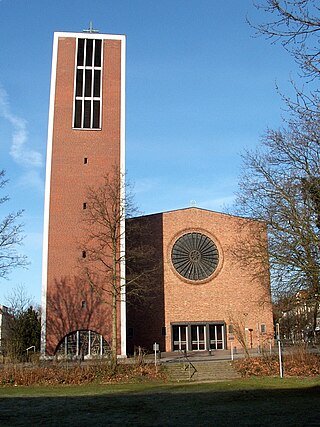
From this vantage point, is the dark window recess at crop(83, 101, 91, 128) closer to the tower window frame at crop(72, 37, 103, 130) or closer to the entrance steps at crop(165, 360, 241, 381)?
the tower window frame at crop(72, 37, 103, 130)

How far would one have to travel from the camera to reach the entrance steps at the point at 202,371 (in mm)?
23594

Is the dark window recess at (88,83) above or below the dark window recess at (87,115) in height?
above

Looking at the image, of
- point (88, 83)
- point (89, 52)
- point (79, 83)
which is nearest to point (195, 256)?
point (88, 83)

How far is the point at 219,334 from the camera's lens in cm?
4228

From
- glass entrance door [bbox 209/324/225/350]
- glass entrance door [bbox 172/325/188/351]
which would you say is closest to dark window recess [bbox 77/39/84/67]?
glass entrance door [bbox 172/325/188/351]

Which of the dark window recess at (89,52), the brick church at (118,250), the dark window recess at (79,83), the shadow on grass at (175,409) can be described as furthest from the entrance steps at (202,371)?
the dark window recess at (89,52)

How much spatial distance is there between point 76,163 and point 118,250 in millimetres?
8016

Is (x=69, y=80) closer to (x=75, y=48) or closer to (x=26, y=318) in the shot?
(x=75, y=48)

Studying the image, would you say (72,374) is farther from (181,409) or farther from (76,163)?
(76,163)

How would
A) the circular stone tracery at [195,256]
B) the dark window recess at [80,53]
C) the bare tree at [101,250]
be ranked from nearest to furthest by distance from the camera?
the bare tree at [101,250]
the dark window recess at [80,53]
the circular stone tracery at [195,256]

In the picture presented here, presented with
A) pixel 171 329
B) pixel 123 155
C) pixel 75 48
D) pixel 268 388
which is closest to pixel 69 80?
pixel 75 48

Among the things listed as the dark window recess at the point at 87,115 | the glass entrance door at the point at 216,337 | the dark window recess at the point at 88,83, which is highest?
the dark window recess at the point at 88,83

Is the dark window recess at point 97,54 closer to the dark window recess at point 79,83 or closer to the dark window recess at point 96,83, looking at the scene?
the dark window recess at point 96,83

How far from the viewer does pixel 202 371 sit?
2541 centimetres
